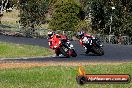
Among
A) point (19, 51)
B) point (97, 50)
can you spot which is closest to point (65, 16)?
point (19, 51)

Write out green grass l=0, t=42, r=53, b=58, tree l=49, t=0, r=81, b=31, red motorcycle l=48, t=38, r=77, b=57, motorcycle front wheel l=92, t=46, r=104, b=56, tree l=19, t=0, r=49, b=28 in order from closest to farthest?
red motorcycle l=48, t=38, r=77, b=57, motorcycle front wheel l=92, t=46, r=104, b=56, green grass l=0, t=42, r=53, b=58, tree l=19, t=0, r=49, b=28, tree l=49, t=0, r=81, b=31

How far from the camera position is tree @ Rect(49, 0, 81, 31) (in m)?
62.9

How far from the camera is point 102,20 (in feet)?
195

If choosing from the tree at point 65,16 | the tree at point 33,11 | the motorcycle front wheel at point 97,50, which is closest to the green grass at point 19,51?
the motorcycle front wheel at point 97,50

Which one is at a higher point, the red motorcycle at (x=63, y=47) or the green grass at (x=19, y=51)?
the red motorcycle at (x=63, y=47)

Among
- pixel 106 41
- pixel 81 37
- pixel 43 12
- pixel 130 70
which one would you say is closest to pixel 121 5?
pixel 106 41

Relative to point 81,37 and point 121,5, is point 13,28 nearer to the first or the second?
point 121,5

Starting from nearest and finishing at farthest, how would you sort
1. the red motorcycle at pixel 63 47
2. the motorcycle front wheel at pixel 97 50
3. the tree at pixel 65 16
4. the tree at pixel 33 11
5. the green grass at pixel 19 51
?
1. the red motorcycle at pixel 63 47
2. the motorcycle front wheel at pixel 97 50
3. the green grass at pixel 19 51
4. the tree at pixel 33 11
5. the tree at pixel 65 16

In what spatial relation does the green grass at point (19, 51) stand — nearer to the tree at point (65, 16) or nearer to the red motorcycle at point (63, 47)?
the red motorcycle at point (63, 47)

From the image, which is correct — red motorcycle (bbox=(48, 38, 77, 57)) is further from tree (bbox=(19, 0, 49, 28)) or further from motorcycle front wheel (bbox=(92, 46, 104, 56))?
tree (bbox=(19, 0, 49, 28))

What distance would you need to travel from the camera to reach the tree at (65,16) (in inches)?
2476

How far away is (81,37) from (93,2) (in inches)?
1075

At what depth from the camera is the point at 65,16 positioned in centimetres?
6391

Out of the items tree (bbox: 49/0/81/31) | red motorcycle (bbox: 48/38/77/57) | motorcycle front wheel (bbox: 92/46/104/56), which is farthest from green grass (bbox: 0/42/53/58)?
tree (bbox: 49/0/81/31)
